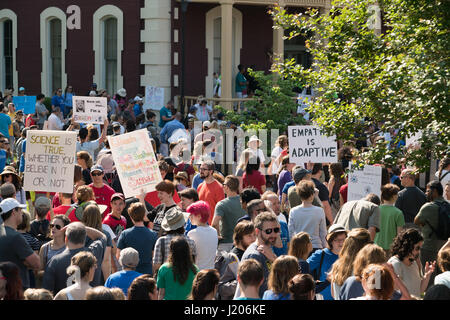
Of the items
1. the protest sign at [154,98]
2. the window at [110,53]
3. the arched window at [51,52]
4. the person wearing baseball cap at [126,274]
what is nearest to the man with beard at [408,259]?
the person wearing baseball cap at [126,274]

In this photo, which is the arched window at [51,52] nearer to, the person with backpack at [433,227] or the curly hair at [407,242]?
the person with backpack at [433,227]

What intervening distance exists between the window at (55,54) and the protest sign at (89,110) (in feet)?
35.3

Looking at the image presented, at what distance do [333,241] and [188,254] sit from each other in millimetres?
1569

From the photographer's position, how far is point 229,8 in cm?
2336

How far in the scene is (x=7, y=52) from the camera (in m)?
29.6

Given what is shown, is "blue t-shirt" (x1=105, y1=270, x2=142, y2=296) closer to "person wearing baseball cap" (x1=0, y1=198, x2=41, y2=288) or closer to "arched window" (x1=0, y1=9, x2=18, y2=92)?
"person wearing baseball cap" (x1=0, y1=198, x2=41, y2=288)

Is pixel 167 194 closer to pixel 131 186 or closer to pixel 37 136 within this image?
pixel 131 186

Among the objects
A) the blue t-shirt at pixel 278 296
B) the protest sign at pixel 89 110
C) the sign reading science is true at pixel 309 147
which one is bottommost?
the blue t-shirt at pixel 278 296

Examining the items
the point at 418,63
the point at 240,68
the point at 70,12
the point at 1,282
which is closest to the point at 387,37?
the point at 418,63

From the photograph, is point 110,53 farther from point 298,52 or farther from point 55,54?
point 298,52

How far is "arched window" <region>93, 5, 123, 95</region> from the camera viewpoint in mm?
25812

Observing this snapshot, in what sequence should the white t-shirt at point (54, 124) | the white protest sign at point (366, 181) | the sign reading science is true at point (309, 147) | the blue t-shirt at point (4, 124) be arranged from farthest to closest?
the white t-shirt at point (54, 124)
the blue t-shirt at point (4, 124)
the sign reading science is true at point (309, 147)
the white protest sign at point (366, 181)

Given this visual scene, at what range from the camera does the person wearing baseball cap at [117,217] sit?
9828 millimetres

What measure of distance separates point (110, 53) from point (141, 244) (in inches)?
714
